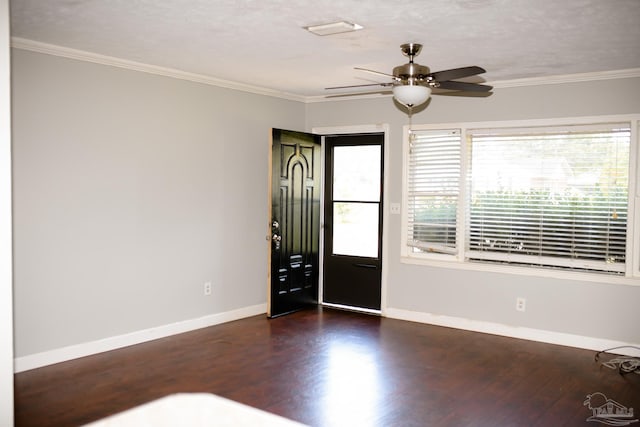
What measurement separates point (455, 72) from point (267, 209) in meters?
3.26

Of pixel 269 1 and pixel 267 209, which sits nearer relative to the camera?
pixel 269 1

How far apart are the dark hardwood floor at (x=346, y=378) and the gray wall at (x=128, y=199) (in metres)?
0.42

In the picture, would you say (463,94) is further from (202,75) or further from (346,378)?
(346,378)

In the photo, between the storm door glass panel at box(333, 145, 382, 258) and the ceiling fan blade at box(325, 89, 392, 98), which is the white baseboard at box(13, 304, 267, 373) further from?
the ceiling fan blade at box(325, 89, 392, 98)

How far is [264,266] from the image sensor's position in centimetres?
643

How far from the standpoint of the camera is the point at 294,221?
6324mm

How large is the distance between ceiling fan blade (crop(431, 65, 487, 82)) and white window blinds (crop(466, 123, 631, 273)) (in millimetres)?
2063

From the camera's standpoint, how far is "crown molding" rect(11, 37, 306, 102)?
4.27m

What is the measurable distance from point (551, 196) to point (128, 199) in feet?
12.7

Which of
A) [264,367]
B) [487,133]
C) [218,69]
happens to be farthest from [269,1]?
[487,133]

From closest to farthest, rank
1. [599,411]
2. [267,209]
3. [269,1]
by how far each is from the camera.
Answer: [269,1]
[599,411]
[267,209]

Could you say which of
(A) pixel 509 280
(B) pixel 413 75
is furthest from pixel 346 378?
(B) pixel 413 75

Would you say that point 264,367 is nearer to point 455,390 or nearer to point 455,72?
point 455,390

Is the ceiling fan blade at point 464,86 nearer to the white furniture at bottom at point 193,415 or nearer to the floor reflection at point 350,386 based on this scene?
the floor reflection at point 350,386
